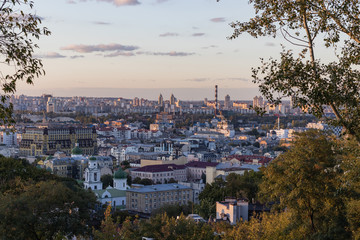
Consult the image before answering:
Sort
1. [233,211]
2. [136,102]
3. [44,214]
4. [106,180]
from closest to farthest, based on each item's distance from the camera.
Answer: [44,214]
[233,211]
[106,180]
[136,102]

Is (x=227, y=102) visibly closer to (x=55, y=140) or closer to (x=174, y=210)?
(x=55, y=140)

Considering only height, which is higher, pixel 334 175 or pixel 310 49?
pixel 310 49

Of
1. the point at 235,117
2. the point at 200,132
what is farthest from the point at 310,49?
the point at 235,117

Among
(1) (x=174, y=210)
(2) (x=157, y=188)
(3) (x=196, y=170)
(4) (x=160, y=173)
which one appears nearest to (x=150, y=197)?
(2) (x=157, y=188)

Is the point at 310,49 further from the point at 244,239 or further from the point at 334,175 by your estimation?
the point at 244,239

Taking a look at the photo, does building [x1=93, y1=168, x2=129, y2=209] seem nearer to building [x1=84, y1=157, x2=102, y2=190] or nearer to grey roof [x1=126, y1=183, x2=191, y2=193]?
grey roof [x1=126, y1=183, x2=191, y2=193]

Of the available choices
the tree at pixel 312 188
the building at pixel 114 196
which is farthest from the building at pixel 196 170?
the tree at pixel 312 188
